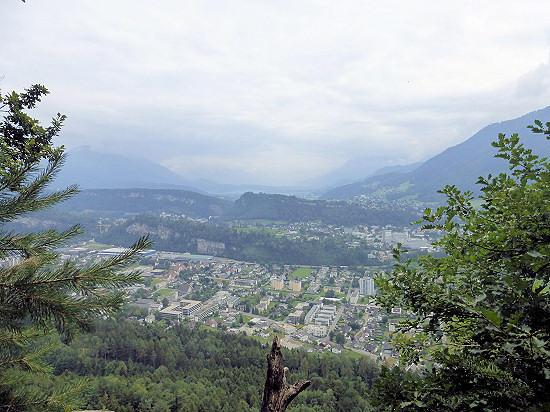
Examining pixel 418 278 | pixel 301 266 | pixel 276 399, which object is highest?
pixel 418 278

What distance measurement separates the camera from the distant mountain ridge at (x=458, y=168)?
5079 inches

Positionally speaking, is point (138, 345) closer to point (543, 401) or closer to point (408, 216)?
point (543, 401)

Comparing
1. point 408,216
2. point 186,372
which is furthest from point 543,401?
point 408,216

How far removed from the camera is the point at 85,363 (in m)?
22.6

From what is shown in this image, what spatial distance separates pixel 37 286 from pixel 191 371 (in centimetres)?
2521

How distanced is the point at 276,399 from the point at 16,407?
7.07ft

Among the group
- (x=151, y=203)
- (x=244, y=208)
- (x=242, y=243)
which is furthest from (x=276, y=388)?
(x=151, y=203)

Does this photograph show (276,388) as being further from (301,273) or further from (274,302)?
(301,273)

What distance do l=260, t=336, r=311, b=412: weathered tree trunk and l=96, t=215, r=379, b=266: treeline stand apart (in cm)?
6932

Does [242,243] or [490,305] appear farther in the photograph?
[242,243]

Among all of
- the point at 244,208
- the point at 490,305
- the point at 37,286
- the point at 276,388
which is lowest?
the point at 244,208

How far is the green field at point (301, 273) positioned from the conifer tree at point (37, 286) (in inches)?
2360

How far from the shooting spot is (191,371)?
74.9 feet

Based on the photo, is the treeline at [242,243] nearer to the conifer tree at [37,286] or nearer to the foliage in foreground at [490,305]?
the foliage in foreground at [490,305]
